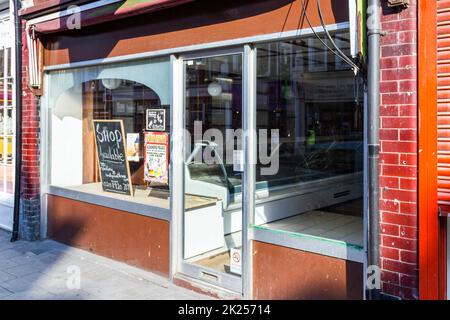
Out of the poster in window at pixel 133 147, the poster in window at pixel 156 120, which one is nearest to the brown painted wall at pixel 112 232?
the poster in window at pixel 133 147

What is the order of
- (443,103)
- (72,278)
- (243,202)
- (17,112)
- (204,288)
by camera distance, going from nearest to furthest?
(443,103)
(243,202)
(204,288)
(72,278)
(17,112)

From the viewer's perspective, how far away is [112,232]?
5566mm

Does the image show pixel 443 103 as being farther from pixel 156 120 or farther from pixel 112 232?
pixel 112 232

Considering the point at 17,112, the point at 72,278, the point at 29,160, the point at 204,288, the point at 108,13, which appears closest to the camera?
the point at 204,288

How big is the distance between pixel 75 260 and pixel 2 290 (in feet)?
3.50

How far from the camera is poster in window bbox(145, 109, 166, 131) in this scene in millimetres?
5148

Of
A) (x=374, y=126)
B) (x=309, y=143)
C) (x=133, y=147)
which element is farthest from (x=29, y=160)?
(x=374, y=126)

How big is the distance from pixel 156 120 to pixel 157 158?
0.42 meters

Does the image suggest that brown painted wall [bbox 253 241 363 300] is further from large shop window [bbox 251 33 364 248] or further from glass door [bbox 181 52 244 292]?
glass door [bbox 181 52 244 292]

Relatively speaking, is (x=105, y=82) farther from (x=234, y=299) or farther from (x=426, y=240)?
(x=426, y=240)

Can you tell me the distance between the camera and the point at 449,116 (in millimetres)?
3135

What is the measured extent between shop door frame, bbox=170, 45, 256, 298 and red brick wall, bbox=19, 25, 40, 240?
2.54 m

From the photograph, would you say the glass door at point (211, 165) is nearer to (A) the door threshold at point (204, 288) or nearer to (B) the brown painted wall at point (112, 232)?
(A) the door threshold at point (204, 288)

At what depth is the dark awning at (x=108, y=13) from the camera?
4.67 m
